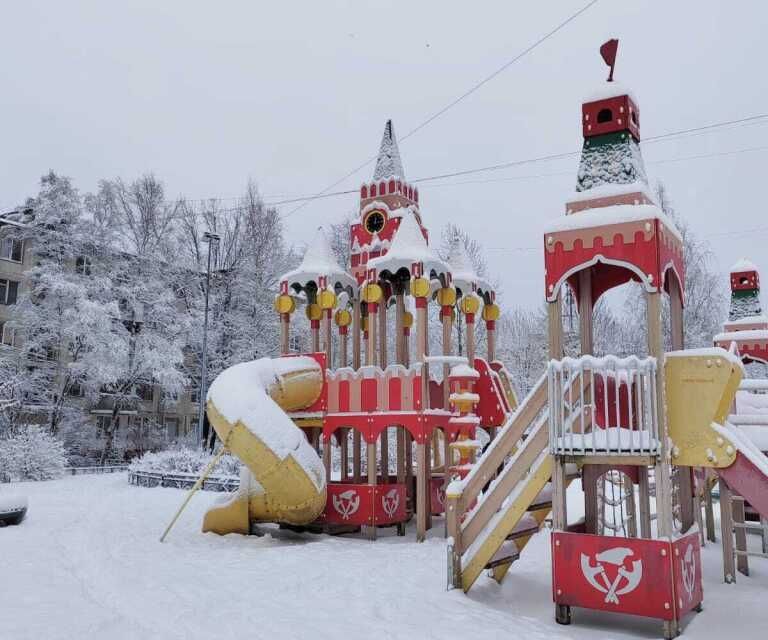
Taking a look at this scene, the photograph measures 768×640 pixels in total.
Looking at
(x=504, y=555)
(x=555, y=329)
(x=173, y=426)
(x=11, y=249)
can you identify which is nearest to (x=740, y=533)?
(x=504, y=555)

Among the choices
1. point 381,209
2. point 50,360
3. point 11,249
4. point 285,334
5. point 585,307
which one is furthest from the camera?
point 11,249

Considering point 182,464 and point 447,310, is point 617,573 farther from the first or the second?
point 182,464

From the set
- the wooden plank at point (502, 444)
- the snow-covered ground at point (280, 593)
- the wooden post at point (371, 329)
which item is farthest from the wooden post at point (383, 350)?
the wooden plank at point (502, 444)

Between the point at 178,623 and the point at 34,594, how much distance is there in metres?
2.21

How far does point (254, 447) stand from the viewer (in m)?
10.5

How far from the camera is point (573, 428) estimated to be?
25.5ft

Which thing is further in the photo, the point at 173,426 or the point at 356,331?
the point at 173,426

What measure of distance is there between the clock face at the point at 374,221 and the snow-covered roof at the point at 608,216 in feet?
25.5

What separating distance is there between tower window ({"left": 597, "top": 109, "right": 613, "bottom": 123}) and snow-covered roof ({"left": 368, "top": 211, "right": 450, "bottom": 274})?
5380mm

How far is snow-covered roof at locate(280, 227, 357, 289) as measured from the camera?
1432 centimetres

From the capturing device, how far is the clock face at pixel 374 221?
49.2ft

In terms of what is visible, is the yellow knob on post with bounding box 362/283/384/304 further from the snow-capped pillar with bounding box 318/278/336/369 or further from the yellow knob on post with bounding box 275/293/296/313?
the yellow knob on post with bounding box 275/293/296/313

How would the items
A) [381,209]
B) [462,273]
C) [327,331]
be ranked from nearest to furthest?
1. [327,331]
2. [381,209]
3. [462,273]

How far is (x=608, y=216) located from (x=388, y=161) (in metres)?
9.10
